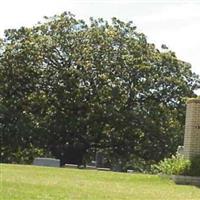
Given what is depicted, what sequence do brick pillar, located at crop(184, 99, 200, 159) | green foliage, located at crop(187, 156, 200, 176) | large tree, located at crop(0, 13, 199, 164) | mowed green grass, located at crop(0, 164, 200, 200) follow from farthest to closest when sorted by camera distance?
large tree, located at crop(0, 13, 199, 164), brick pillar, located at crop(184, 99, 200, 159), green foliage, located at crop(187, 156, 200, 176), mowed green grass, located at crop(0, 164, 200, 200)

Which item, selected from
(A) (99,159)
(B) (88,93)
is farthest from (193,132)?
(A) (99,159)

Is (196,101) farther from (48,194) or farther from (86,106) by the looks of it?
(86,106)

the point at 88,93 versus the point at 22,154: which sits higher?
the point at 88,93

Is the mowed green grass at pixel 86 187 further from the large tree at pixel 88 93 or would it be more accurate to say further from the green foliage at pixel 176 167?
the large tree at pixel 88 93

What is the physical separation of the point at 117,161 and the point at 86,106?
5.83 meters

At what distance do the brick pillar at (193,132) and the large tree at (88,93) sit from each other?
22013mm

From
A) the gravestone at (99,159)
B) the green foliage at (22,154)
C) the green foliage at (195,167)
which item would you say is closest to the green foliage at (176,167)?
the green foliage at (195,167)

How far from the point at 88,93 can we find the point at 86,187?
28525 millimetres

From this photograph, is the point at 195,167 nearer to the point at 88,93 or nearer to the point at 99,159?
the point at 88,93

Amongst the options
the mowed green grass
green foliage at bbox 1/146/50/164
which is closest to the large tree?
green foliage at bbox 1/146/50/164

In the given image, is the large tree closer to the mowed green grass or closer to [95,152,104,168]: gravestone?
→ [95,152,104,168]: gravestone

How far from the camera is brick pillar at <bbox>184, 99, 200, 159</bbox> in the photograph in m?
19.0

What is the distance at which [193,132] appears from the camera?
63.0 feet

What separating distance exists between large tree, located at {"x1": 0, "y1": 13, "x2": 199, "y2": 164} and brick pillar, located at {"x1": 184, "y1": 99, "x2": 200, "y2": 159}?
2201cm
